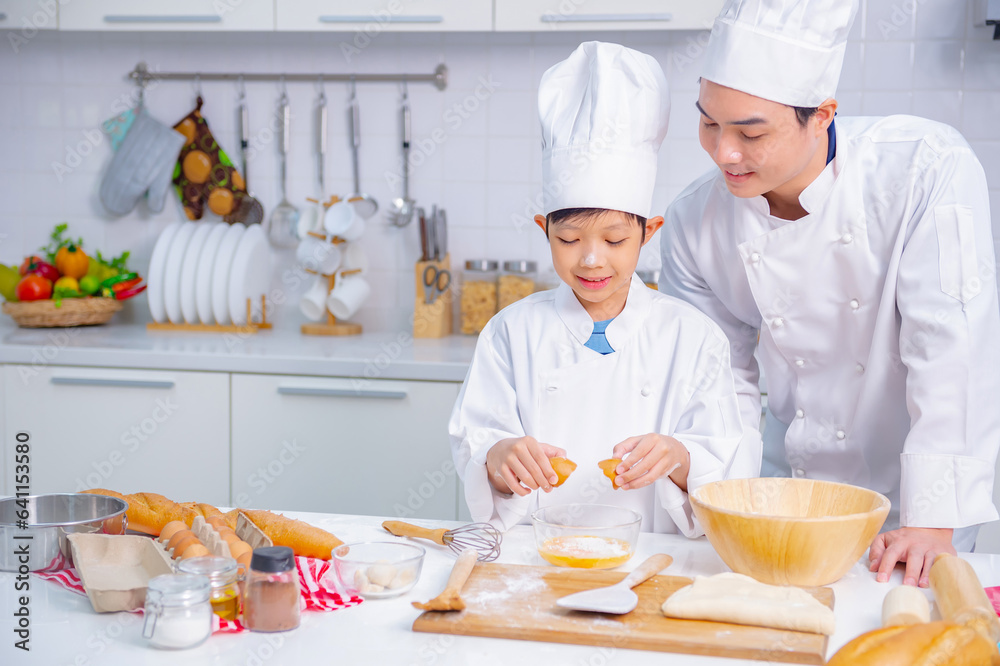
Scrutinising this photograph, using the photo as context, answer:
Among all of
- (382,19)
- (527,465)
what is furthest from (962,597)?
(382,19)

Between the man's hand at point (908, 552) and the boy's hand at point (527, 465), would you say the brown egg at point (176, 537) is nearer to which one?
the boy's hand at point (527, 465)

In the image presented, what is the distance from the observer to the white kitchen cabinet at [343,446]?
7.28 feet

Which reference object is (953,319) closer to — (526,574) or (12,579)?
(526,574)

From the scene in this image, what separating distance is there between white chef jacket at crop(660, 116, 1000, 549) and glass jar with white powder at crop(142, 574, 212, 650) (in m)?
0.79

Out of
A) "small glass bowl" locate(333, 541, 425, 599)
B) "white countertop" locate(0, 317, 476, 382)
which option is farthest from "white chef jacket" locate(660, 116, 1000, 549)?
"white countertop" locate(0, 317, 476, 382)

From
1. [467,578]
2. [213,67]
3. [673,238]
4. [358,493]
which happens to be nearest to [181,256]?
[213,67]

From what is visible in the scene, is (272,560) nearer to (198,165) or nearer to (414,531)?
(414,531)

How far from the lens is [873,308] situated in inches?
52.1

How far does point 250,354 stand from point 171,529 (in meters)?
1.31

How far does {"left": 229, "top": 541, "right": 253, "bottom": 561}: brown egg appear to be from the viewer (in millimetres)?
899

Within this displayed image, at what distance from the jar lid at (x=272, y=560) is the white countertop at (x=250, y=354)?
1326mm

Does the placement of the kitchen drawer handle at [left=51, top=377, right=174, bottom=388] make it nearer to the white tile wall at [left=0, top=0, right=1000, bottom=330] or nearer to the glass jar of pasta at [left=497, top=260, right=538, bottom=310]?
the white tile wall at [left=0, top=0, right=1000, bottom=330]

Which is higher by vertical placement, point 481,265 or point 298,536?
point 481,265

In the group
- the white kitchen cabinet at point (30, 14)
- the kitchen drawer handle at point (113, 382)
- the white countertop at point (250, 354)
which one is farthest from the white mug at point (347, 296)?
the white kitchen cabinet at point (30, 14)
